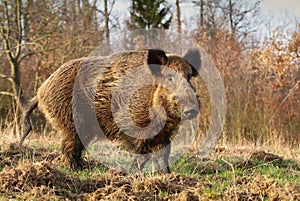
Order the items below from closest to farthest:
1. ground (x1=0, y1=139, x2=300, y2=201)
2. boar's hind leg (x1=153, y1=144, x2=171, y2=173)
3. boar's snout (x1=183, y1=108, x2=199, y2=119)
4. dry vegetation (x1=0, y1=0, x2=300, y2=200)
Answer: ground (x1=0, y1=139, x2=300, y2=201) → dry vegetation (x1=0, y1=0, x2=300, y2=200) → boar's snout (x1=183, y1=108, x2=199, y2=119) → boar's hind leg (x1=153, y1=144, x2=171, y2=173)

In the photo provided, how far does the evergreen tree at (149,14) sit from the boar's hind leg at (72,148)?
21012 mm

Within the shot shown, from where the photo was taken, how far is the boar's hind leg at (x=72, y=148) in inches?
241

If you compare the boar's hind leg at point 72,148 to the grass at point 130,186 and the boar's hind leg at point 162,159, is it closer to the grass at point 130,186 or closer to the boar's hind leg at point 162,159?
the grass at point 130,186

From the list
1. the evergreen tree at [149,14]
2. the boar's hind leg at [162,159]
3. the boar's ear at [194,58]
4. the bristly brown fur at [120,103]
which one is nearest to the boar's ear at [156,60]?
the bristly brown fur at [120,103]

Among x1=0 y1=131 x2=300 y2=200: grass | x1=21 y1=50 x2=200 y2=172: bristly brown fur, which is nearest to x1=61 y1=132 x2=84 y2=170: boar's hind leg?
x1=21 y1=50 x2=200 y2=172: bristly brown fur

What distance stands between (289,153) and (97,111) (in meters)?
4.19

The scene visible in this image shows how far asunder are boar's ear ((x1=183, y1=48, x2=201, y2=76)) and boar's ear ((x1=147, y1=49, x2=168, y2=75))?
1.38 feet

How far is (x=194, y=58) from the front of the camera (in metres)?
5.94

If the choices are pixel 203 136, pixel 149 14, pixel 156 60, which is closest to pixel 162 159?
pixel 156 60

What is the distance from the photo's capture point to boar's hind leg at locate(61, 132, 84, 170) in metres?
6.13

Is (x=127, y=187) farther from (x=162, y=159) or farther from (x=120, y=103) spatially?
(x=120, y=103)

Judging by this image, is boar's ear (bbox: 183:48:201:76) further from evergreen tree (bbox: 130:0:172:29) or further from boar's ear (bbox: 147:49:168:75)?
evergreen tree (bbox: 130:0:172:29)

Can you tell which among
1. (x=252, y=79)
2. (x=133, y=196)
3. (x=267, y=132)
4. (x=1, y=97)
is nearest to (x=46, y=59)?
(x=1, y=97)

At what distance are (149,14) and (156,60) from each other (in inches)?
920
